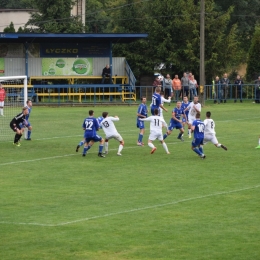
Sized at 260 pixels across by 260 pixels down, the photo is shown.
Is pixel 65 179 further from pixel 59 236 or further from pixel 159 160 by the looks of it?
pixel 59 236

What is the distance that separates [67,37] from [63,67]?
2.30 metres

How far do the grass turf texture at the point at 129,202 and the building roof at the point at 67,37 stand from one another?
A: 20.5 m

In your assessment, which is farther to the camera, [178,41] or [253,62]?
[178,41]

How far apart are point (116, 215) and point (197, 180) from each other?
5107 millimetres

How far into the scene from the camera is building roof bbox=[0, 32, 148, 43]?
5067 cm

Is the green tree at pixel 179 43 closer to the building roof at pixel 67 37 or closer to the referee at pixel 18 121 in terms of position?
the building roof at pixel 67 37

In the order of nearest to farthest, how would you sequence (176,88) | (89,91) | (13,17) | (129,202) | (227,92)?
(129,202), (176,88), (89,91), (227,92), (13,17)

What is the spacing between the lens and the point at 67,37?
170 feet

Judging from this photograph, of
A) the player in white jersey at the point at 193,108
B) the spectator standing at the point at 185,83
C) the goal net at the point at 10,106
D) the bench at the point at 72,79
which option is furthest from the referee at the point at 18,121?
the bench at the point at 72,79

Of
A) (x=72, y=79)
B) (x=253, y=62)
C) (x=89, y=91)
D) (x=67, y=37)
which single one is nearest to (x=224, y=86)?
(x=253, y=62)

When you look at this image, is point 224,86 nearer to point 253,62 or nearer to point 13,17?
point 253,62

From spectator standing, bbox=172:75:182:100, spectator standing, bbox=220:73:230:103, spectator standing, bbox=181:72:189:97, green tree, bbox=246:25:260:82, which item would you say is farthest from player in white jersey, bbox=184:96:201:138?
green tree, bbox=246:25:260:82

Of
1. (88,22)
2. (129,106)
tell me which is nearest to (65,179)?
(129,106)

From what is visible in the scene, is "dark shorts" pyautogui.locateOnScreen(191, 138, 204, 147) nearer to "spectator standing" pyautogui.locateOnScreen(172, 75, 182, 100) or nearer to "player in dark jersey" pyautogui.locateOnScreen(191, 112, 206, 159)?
"player in dark jersey" pyautogui.locateOnScreen(191, 112, 206, 159)
